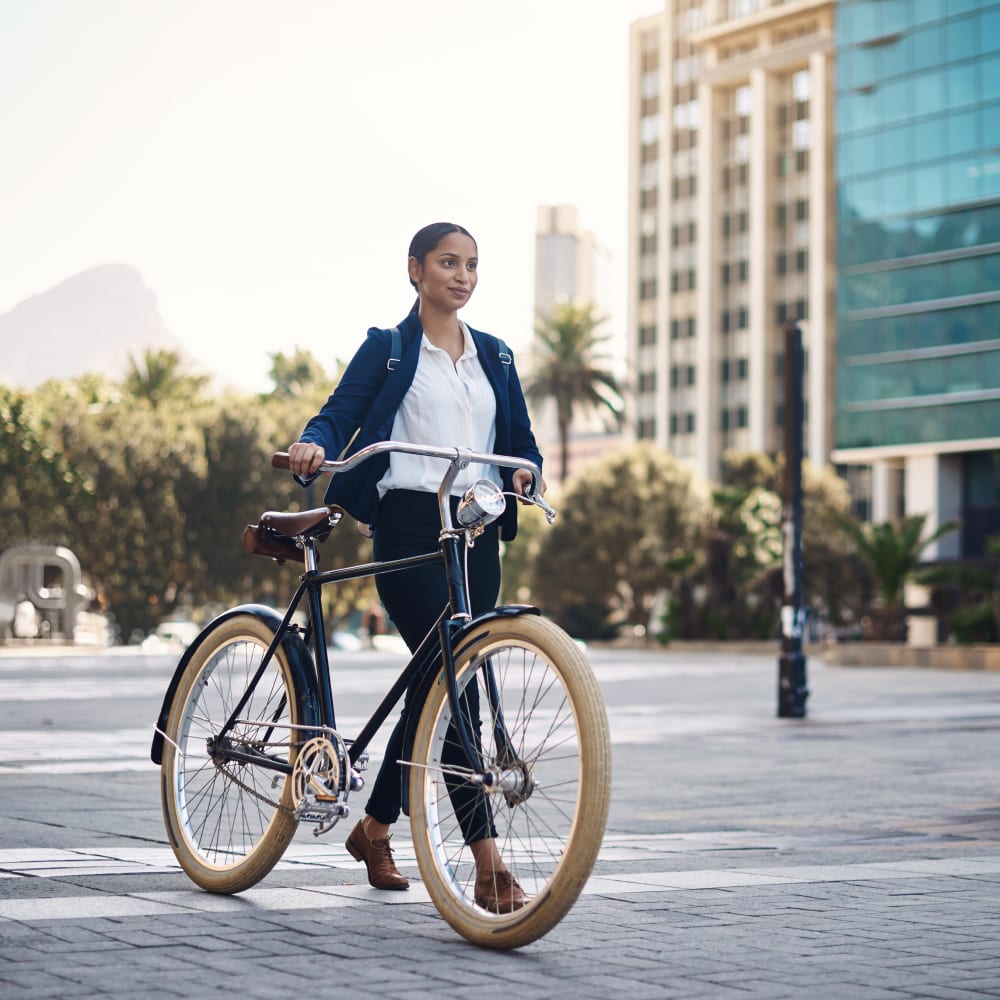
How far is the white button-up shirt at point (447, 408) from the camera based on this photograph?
209 inches

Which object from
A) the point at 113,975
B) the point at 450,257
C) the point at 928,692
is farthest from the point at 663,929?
the point at 928,692

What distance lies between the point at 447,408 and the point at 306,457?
624 mm

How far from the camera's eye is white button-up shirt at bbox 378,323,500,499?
530 centimetres

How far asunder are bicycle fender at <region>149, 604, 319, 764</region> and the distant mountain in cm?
2002

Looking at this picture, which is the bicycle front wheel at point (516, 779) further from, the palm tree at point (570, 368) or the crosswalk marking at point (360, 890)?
the palm tree at point (570, 368)

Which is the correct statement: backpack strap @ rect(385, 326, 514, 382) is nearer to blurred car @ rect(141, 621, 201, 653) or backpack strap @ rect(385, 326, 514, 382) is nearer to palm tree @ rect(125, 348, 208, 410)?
blurred car @ rect(141, 621, 201, 653)

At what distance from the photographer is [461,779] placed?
182 inches

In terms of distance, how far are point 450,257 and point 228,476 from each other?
48.1 m

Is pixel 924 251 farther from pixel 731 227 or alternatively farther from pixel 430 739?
pixel 731 227

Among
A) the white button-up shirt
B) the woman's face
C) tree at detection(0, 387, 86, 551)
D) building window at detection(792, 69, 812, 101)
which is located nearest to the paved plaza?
the white button-up shirt

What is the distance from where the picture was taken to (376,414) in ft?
17.1

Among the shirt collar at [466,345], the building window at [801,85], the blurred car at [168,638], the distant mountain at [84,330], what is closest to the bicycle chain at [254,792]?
the shirt collar at [466,345]

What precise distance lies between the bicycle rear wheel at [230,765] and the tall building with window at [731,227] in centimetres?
8971

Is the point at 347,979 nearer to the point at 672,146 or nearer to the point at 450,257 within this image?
the point at 450,257
